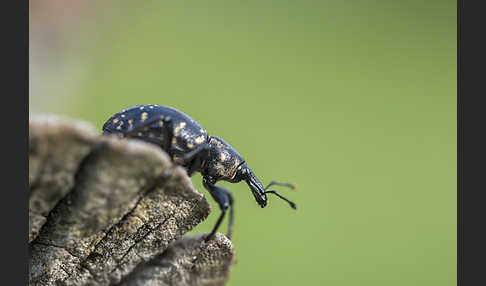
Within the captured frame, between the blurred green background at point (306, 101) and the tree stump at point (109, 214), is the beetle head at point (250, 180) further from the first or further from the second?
the blurred green background at point (306, 101)

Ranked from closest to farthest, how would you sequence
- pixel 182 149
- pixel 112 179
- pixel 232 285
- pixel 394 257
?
pixel 112 179 → pixel 182 149 → pixel 232 285 → pixel 394 257

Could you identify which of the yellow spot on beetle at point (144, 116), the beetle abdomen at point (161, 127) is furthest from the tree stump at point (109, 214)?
the yellow spot on beetle at point (144, 116)

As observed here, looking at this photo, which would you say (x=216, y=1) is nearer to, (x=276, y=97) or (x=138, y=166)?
(x=276, y=97)

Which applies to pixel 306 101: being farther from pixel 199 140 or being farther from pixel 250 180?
pixel 199 140

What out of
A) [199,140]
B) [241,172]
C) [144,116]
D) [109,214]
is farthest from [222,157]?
[109,214]

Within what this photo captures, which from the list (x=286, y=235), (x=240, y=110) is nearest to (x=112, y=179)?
(x=286, y=235)

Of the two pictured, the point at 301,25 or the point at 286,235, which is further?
the point at 301,25

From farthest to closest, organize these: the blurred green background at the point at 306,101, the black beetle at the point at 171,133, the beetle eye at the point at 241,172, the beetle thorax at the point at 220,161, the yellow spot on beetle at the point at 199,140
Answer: the blurred green background at the point at 306,101, the beetle eye at the point at 241,172, the beetle thorax at the point at 220,161, the yellow spot on beetle at the point at 199,140, the black beetle at the point at 171,133
